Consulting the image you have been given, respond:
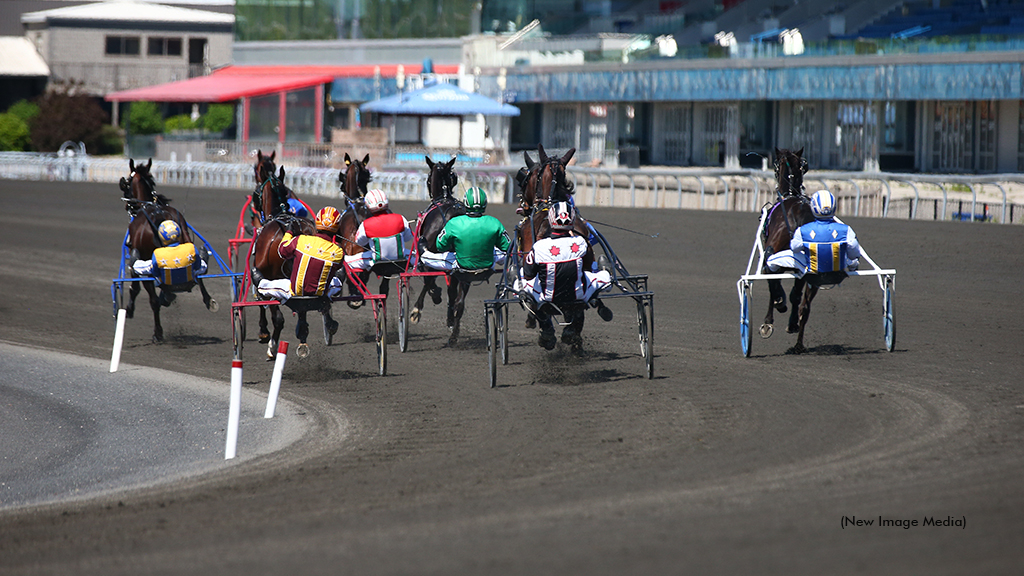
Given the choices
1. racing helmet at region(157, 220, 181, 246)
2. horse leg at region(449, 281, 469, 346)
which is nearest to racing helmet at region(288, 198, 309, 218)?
racing helmet at region(157, 220, 181, 246)

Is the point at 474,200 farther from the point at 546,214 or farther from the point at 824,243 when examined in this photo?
the point at 824,243

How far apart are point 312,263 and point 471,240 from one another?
2.12 metres

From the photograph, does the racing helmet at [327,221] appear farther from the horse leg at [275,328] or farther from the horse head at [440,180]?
the horse head at [440,180]

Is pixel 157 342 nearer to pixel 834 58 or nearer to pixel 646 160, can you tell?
pixel 834 58

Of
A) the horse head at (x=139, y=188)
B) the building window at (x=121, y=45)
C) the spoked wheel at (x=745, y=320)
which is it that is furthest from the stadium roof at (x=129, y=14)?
the spoked wheel at (x=745, y=320)

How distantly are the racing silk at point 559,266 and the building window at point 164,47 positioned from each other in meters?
58.9

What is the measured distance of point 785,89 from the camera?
3603 centimetres

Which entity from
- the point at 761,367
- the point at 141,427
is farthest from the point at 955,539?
the point at 141,427

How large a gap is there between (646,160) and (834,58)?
9298 millimetres

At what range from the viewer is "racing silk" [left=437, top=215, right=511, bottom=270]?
12516 mm

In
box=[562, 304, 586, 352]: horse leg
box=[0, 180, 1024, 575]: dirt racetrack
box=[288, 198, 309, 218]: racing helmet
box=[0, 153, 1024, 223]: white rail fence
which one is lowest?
box=[0, 180, 1024, 575]: dirt racetrack

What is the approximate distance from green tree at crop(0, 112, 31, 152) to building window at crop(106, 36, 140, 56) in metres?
13.6

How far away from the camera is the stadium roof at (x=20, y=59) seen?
6103 centimetres

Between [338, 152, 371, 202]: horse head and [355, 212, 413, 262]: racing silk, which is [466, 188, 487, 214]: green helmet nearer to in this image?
[355, 212, 413, 262]: racing silk
